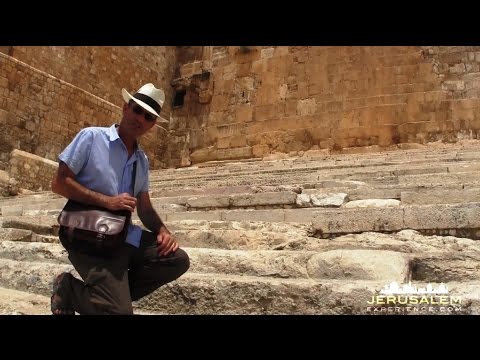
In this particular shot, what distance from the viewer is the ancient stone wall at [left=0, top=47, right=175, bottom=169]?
11766mm

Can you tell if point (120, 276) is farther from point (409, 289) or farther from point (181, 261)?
point (409, 289)

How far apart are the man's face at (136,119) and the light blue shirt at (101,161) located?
0.08m

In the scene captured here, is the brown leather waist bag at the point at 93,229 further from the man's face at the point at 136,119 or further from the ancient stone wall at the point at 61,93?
the ancient stone wall at the point at 61,93

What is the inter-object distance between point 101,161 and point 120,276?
0.55 m

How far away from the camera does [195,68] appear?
57.4ft

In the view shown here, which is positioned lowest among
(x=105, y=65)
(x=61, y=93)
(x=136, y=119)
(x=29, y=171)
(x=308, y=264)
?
(x=308, y=264)

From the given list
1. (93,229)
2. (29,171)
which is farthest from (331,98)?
(93,229)

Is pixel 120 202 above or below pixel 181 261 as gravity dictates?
above

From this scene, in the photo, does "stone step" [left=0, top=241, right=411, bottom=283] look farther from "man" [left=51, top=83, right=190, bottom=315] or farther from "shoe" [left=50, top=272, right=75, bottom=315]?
"shoe" [left=50, top=272, right=75, bottom=315]

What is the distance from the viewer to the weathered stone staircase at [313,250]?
93.7 inches

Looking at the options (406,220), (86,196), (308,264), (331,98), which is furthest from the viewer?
(331,98)

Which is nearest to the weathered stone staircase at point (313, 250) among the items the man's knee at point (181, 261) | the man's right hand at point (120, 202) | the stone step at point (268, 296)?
the stone step at point (268, 296)

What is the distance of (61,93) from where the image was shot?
1316 centimetres

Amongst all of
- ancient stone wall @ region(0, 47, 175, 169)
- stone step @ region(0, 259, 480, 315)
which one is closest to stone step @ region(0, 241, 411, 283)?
stone step @ region(0, 259, 480, 315)
